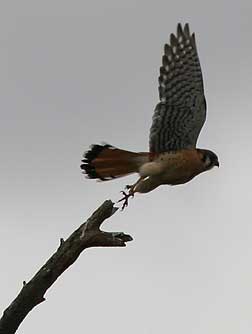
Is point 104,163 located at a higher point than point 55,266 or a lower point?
higher

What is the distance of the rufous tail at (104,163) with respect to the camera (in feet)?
34.5

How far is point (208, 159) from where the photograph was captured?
449 inches

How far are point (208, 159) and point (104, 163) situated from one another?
148cm

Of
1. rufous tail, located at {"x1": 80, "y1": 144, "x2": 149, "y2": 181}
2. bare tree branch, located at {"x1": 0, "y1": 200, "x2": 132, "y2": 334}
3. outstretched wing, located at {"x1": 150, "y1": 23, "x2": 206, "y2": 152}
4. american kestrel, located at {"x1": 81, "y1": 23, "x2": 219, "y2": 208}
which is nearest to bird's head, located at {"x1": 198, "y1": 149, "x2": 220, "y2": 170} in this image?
american kestrel, located at {"x1": 81, "y1": 23, "x2": 219, "y2": 208}

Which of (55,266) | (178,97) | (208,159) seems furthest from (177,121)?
(55,266)

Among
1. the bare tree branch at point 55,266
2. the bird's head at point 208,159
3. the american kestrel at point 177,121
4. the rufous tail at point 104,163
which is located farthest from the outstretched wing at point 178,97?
the bare tree branch at point 55,266

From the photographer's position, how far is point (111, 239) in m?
8.26

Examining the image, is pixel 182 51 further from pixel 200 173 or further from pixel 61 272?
pixel 61 272

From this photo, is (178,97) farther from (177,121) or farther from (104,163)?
(104,163)

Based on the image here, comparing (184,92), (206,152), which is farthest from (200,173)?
(184,92)

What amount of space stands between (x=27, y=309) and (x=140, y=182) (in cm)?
313

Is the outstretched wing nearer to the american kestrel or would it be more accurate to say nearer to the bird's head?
the american kestrel

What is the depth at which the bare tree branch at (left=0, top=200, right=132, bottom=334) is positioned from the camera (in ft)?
25.6

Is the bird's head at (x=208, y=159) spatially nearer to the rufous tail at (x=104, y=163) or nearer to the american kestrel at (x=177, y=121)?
the american kestrel at (x=177, y=121)
